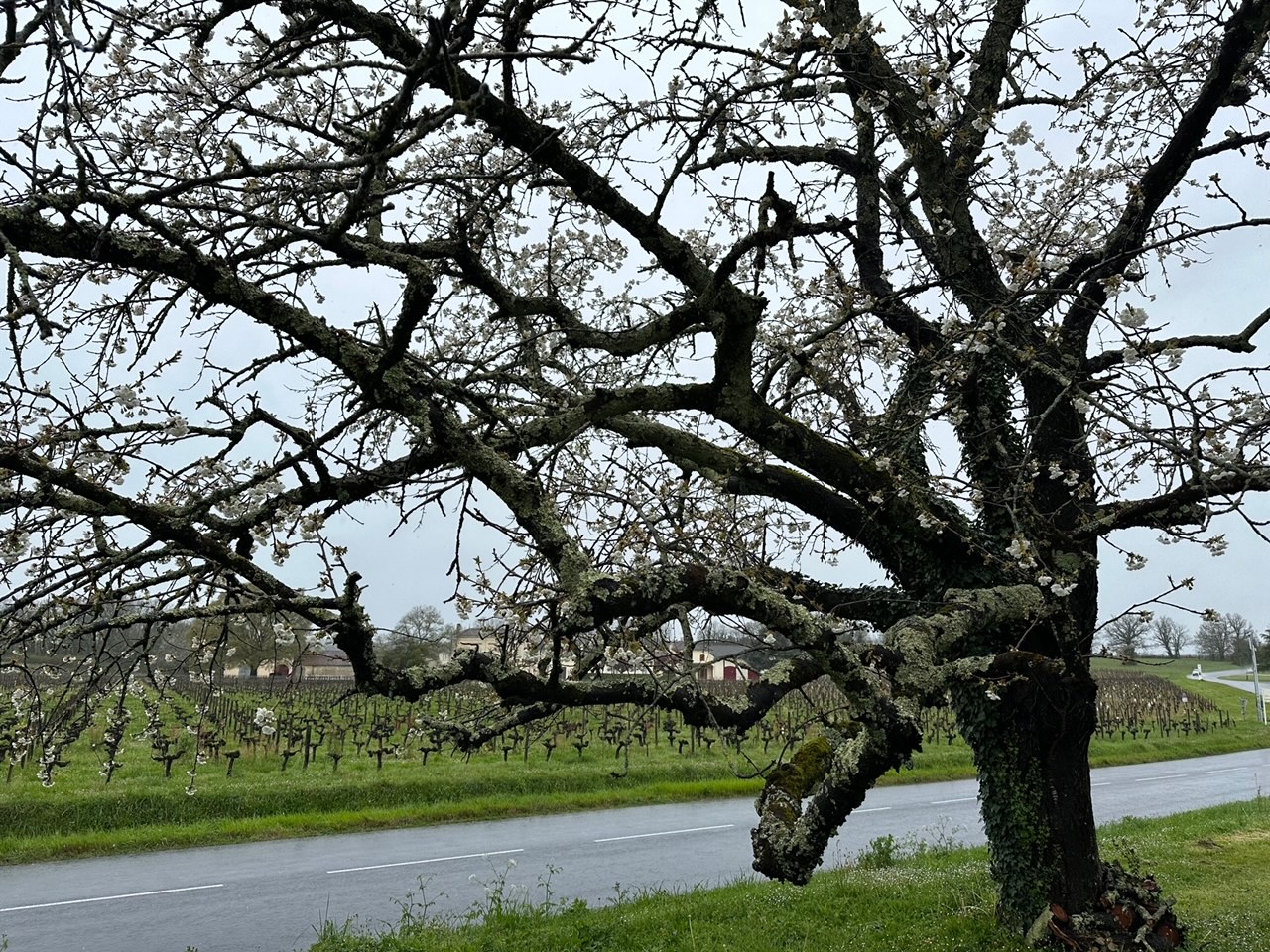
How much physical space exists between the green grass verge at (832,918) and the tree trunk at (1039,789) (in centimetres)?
48

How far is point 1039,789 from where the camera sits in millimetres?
6348

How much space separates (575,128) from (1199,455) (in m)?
4.15

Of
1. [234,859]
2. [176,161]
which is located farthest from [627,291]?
[234,859]

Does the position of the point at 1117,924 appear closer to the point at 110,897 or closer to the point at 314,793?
the point at 110,897

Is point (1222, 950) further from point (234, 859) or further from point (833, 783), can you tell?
point (234, 859)

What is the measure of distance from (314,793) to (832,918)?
12273 mm

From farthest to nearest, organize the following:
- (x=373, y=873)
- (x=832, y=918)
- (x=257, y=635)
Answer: (x=373, y=873), (x=832, y=918), (x=257, y=635)

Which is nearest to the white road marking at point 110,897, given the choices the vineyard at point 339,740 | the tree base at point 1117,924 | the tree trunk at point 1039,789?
the vineyard at point 339,740

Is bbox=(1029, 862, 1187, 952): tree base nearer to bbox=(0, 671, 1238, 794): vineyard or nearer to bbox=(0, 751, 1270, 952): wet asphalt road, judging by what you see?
bbox=(0, 671, 1238, 794): vineyard

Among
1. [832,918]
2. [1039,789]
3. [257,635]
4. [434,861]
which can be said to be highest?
[257,635]

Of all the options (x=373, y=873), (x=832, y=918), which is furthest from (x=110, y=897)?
(x=832, y=918)

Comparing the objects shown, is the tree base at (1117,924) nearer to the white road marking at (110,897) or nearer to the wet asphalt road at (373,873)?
the wet asphalt road at (373,873)

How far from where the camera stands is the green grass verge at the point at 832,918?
702 centimetres

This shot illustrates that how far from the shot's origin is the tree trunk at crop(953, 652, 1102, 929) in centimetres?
630
